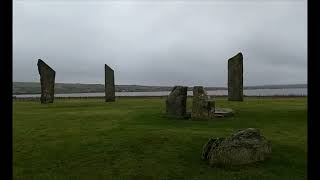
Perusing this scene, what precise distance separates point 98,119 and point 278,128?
8105 mm

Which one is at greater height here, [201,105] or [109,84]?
[109,84]

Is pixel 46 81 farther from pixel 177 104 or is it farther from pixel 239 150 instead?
→ pixel 239 150

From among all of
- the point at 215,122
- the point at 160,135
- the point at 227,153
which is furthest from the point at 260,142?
the point at 215,122

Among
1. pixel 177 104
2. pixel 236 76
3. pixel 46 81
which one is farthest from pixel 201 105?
pixel 46 81

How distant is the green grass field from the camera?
979 cm

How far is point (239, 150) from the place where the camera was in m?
10.4

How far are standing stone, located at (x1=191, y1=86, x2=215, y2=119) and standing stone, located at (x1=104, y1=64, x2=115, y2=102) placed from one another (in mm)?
16617

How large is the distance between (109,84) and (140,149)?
23.8 meters

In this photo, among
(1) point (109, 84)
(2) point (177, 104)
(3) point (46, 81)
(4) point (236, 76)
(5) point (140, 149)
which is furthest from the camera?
(1) point (109, 84)

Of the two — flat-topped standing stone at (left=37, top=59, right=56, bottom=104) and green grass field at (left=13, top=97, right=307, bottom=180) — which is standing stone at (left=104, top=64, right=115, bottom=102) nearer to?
flat-topped standing stone at (left=37, top=59, right=56, bottom=104)

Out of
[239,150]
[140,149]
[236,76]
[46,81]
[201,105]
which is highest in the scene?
[236,76]

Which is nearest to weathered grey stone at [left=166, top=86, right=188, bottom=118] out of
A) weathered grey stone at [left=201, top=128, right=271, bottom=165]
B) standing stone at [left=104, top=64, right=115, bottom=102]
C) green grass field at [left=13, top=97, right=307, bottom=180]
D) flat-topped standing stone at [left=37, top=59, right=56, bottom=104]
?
green grass field at [left=13, top=97, right=307, bottom=180]

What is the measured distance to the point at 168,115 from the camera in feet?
63.4
